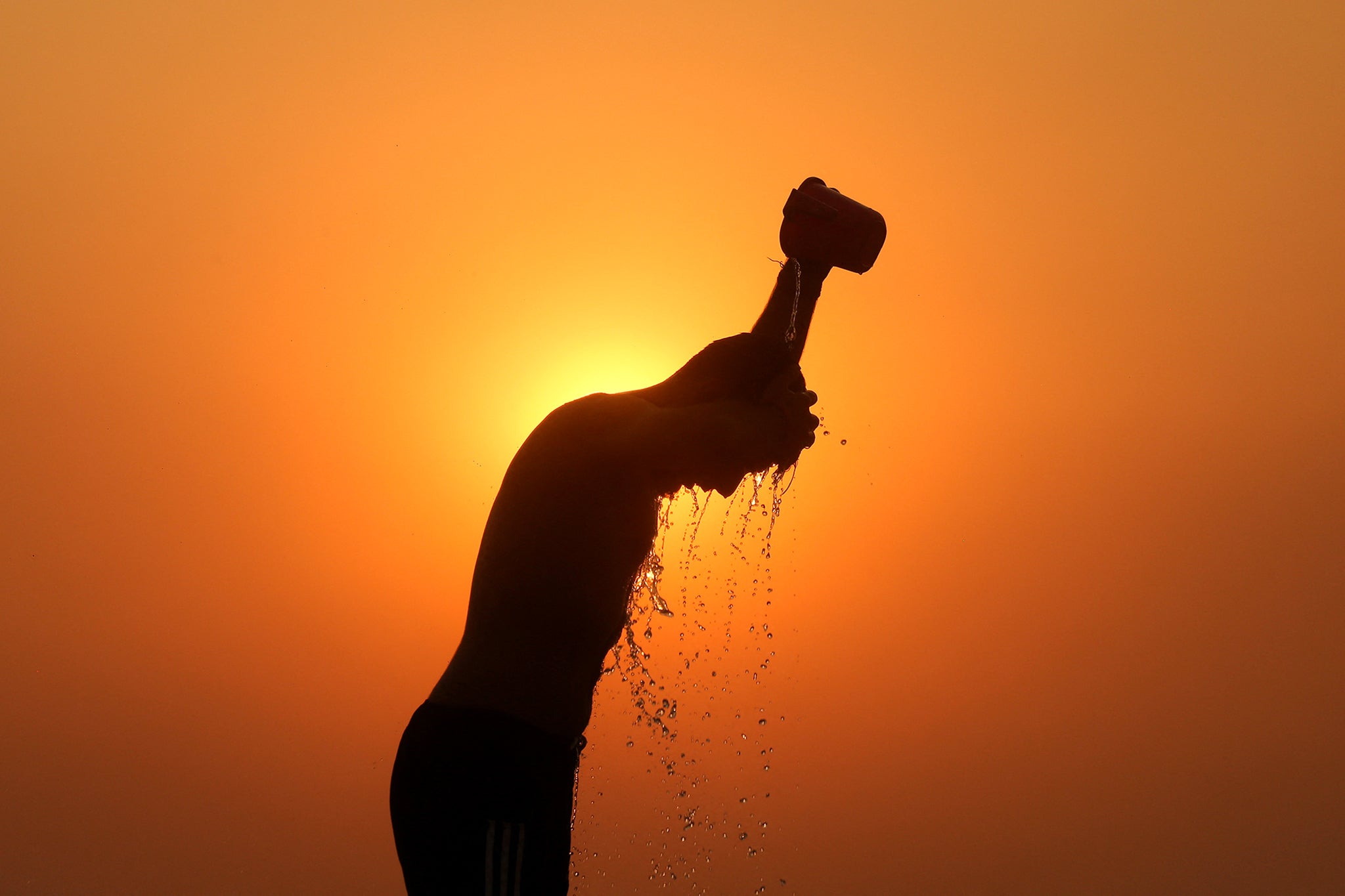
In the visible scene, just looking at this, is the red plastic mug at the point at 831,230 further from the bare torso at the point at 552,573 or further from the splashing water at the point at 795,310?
the bare torso at the point at 552,573

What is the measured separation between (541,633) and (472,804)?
0.37 metres

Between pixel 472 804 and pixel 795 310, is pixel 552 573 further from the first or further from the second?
pixel 795 310

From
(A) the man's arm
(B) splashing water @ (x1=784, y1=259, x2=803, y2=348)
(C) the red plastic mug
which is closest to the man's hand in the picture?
(A) the man's arm

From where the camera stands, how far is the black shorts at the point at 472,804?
2.30 meters

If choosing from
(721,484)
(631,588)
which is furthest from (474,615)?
(721,484)

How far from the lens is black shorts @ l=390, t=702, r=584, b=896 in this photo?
2305 millimetres

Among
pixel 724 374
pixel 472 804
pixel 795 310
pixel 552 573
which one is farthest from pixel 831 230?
pixel 472 804

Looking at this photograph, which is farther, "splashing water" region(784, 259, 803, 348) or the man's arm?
"splashing water" region(784, 259, 803, 348)

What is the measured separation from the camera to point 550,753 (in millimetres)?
2387

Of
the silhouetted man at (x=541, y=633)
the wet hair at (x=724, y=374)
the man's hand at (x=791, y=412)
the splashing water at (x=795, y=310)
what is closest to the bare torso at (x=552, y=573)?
the silhouetted man at (x=541, y=633)

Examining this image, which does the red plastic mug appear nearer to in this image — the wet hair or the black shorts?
the wet hair

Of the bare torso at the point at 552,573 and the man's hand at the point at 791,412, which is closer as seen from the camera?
the bare torso at the point at 552,573

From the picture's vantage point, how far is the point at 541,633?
2.39 meters

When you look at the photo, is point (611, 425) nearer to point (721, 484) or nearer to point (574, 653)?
point (721, 484)
